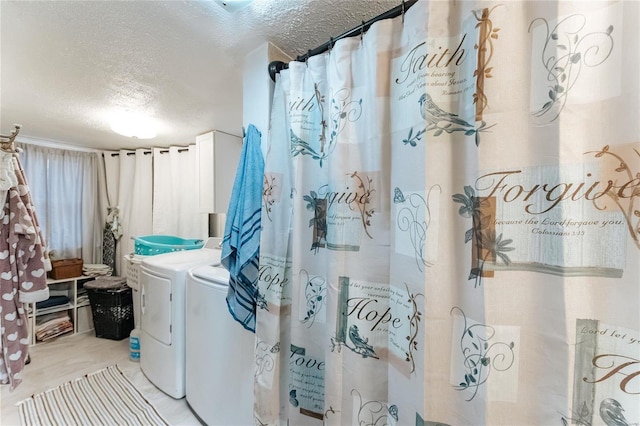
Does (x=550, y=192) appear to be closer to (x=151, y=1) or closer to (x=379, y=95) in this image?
(x=379, y=95)

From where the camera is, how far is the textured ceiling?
95cm

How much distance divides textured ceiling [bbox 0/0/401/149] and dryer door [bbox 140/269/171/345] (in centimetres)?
129

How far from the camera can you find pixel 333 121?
33.1 inches

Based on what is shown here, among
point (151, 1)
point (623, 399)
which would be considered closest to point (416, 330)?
point (623, 399)

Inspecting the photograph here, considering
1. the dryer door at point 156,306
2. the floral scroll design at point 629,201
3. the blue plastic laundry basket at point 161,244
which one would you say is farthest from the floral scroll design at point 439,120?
the blue plastic laundry basket at point 161,244

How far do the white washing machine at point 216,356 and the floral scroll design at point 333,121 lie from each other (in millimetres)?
848

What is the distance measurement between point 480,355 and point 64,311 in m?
3.94

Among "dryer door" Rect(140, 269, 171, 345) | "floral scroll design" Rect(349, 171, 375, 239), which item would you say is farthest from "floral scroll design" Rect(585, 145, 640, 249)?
"dryer door" Rect(140, 269, 171, 345)

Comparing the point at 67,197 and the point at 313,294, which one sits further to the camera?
the point at 67,197

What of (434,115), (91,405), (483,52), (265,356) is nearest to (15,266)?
(91,405)

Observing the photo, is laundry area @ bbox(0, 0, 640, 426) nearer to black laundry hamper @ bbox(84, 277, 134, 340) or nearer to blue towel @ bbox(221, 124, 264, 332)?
blue towel @ bbox(221, 124, 264, 332)

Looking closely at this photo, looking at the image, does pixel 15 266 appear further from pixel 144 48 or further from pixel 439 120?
pixel 439 120

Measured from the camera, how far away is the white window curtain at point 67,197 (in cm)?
274

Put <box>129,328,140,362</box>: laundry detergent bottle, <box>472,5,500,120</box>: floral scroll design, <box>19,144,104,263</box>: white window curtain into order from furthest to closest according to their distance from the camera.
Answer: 1. <box>19,144,104,263</box>: white window curtain
2. <box>129,328,140,362</box>: laundry detergent bottle
3. <box>472,5,500,120</box>: floral scroll design
